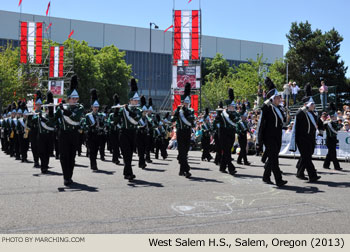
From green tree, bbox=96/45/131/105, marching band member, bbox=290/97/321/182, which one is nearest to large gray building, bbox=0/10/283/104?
green tree, bbox=96/45/131/105

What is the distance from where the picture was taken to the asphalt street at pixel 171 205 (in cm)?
568

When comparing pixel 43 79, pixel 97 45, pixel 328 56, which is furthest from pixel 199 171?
pixel 97 45

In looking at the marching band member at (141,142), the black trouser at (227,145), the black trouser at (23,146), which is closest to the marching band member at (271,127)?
the black trouser at (227,145)

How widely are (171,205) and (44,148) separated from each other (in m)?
6.76

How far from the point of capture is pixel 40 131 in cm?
1294

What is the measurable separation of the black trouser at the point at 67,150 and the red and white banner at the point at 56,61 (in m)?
34.5

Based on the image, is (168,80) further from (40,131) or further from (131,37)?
(40,131)

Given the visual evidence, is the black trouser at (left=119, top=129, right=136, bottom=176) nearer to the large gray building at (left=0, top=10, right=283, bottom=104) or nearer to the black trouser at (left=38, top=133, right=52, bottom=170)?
the black trouser at (left=38, top=133, right=52, bottom=170)

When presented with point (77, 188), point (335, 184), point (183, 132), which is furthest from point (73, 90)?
point (335, 184)

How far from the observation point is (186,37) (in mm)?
34406

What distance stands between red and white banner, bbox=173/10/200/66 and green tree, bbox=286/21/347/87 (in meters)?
21.4

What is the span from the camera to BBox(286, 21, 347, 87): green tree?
5100 centimetres

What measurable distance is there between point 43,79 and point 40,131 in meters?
36.1

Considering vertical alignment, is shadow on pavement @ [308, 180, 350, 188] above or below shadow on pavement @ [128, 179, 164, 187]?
above
